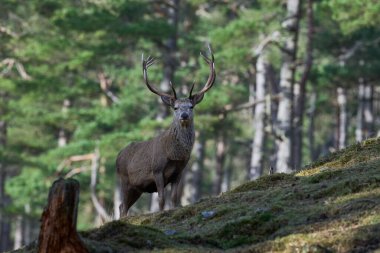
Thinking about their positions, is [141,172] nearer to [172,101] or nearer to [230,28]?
[172,101]

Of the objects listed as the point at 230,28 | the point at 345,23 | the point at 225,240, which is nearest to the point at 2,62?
the point at 230,28

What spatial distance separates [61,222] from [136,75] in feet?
88.8

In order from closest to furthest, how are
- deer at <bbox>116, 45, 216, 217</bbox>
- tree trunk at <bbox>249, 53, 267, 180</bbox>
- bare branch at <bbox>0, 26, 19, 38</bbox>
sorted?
deer at <bbox>116, 45, 216, 217</bbox>
tree trunk at <bbox>249, 53, 267, 180</bbox>
bare branch at <bbox>0, 26, 19, 38</bbox>

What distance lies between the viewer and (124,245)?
8.72 metres

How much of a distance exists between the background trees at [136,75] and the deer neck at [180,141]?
39.5 feet

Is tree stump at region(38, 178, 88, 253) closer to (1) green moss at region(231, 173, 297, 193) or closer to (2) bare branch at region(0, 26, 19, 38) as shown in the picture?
(1) green moss at region(231, 173, 297, 193)

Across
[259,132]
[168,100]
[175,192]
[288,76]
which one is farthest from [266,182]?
[259,132]

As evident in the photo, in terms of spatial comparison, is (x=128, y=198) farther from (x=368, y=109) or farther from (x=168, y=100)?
(x=368, y=109)

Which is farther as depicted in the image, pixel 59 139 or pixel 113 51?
pixel 59 139

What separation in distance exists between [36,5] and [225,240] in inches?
1006

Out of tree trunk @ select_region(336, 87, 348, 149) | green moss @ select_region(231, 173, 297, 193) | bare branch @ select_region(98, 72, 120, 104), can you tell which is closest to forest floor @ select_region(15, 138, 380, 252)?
green moss @ select_region(231, 173, 297, 193)

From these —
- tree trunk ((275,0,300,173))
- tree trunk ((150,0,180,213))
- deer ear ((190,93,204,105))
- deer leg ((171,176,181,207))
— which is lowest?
deer leg ((171,176,181,207))

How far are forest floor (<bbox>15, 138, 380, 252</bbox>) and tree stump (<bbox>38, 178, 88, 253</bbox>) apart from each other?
0.25m

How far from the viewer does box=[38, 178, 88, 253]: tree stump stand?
7852 millimetres
